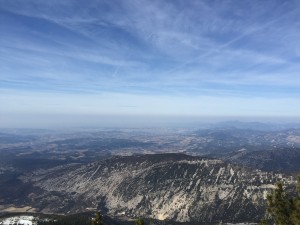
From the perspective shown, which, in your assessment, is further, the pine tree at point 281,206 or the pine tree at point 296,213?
the pine tree at point 281,206

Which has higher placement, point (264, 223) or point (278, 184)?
point (278, 184)

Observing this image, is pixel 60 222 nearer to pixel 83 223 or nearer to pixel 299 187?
pixel 83 223

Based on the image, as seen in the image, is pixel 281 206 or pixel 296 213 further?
pixel 281 206

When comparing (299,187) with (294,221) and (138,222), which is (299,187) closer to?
(294,221)

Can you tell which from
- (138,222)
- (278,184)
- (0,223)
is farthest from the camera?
(0,223)

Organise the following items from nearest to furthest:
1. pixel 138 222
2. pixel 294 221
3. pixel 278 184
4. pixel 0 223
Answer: pixel 138 222
pixel 294 221
pixel 278 184
pixel 0 223

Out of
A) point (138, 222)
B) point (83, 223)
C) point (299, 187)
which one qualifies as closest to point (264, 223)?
point (299, 187)

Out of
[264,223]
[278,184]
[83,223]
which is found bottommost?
[83,223]

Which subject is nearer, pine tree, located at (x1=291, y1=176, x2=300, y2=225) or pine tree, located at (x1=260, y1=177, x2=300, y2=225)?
pine tree, located at (x1=291, y1=176, x2=300, y2=225)

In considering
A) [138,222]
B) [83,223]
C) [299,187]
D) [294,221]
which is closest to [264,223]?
[294,221]

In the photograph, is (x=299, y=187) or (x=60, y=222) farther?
(x=60, y=222)
